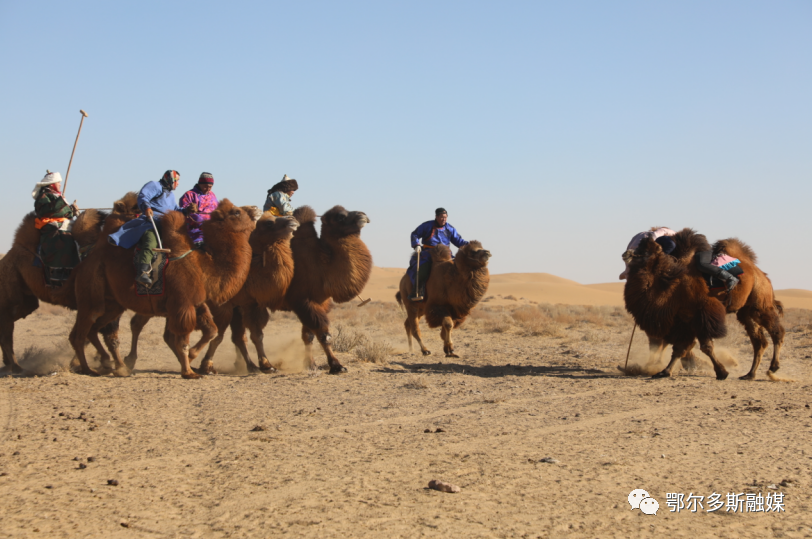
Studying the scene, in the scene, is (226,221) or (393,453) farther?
(226,221)

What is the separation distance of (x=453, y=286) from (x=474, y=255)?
73 cm

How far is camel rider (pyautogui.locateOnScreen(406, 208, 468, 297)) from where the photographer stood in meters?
13.9

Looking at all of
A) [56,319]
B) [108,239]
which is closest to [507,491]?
[108,239]

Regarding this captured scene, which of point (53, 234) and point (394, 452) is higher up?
point (53, 234)

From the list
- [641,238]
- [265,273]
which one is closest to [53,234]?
[265,273]

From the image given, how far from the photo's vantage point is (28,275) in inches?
398

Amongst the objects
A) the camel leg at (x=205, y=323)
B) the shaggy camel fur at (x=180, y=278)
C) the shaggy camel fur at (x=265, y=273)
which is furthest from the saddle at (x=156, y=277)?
the shaggy camel fur at (x=265, y=273)

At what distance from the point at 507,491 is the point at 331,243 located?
643 cm

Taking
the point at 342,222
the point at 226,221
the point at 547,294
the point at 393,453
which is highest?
the point at 342,222

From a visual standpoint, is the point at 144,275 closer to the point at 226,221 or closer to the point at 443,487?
the point at 226,221

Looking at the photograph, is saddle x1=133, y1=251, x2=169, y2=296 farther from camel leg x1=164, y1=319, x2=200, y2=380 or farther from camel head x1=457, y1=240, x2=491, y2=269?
camel head x1=457, y1=240, x2=491, y2=269

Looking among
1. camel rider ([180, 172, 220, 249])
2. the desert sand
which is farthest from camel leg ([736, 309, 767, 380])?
camel rider ([180, 172, 220, 249])

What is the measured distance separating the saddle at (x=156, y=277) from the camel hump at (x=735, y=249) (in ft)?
25.5

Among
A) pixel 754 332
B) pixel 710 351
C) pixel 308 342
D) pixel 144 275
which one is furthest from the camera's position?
pixel 308 342
